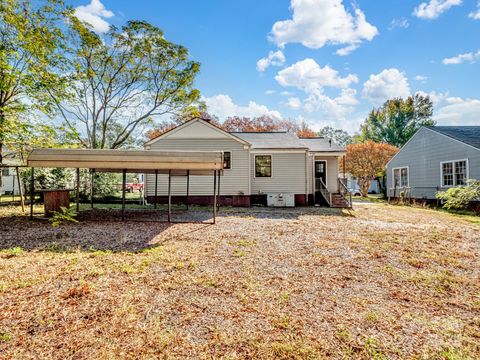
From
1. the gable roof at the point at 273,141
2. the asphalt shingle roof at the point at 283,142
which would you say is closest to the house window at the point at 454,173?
the asphalt shingle roof at the point at 283,142

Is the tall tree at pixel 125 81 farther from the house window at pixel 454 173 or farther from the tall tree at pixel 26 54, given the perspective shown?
the house window at pixel 454 173

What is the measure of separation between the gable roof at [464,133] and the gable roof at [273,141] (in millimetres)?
9303

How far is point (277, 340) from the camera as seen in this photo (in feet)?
8.11

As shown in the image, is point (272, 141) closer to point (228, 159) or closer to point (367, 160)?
point (228, 159)

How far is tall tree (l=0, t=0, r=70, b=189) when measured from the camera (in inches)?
471

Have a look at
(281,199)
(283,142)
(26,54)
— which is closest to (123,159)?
(281,199)

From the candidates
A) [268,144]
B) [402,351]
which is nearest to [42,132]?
[268,144]

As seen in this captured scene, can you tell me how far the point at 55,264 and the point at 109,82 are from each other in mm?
17033

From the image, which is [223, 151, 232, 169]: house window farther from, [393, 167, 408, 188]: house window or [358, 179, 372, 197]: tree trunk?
[358, 179, 372, 197]: tree trunk

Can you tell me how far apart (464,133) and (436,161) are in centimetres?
235

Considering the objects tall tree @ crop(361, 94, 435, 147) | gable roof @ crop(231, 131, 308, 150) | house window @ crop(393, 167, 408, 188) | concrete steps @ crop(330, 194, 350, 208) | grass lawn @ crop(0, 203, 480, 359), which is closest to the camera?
grass lawn @ crop(0, 203, 480, 359)

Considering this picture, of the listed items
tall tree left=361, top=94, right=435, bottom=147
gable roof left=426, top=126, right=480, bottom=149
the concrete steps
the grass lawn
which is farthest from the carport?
tall tree left=361, top=94, right=435, bottom=147

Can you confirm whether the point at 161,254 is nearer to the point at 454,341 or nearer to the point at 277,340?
the point at 277,340

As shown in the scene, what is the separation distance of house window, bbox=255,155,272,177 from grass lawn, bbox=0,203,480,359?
844 centimetres
